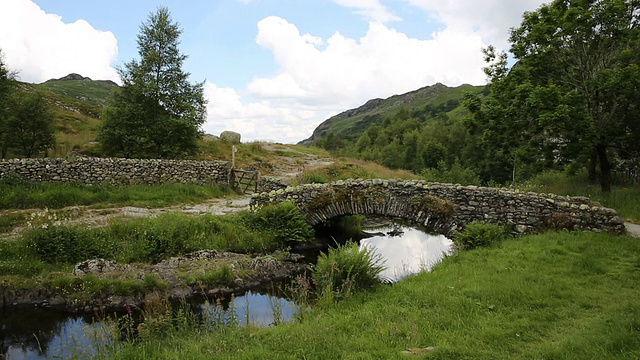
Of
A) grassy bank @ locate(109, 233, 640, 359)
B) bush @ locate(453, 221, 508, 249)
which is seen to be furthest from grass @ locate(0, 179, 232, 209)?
bush @ locate(453, 221, 508, 249)

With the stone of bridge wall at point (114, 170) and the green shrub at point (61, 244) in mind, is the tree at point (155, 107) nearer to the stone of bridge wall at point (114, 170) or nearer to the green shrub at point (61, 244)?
the stone of bridge wall at point (114, 170)

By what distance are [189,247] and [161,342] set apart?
25.8 feet

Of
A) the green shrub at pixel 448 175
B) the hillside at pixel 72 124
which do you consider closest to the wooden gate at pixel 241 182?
the hillside at pixel 72 124

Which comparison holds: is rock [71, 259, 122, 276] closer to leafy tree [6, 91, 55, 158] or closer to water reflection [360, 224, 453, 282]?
water reflection [360, 224, 453, 282]

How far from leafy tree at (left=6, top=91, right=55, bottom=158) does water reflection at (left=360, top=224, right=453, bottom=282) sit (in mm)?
20429

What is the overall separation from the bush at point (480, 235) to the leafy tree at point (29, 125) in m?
24.5

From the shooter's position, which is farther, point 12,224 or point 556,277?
point 12,224

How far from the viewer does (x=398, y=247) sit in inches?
708

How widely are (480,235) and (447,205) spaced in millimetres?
1725

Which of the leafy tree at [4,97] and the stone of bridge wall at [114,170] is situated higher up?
the leafy tree at [4,97]

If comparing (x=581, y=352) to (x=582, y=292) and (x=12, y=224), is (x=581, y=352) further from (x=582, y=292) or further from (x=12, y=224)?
(x=12, y=224)

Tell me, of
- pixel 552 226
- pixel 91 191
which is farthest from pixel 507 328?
pixel 91 191

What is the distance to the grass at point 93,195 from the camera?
690 inches

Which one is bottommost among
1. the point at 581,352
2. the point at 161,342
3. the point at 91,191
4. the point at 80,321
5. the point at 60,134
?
the point at 80,321
